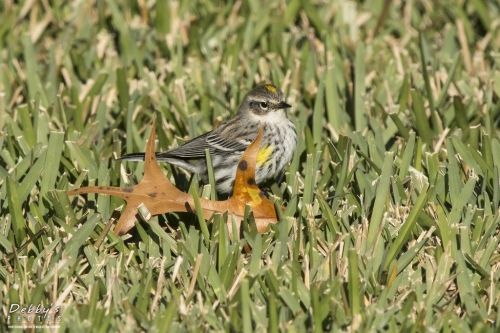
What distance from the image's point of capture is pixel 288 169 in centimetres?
486

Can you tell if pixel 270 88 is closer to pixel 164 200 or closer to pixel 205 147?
pixel 205 147

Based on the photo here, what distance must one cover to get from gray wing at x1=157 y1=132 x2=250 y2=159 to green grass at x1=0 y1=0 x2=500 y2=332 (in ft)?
0.52

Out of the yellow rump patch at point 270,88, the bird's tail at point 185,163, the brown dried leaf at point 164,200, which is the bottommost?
the bird's tail at point 185,163

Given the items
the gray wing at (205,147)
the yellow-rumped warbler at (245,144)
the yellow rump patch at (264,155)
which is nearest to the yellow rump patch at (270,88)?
the yellow-rumped warbler at (245,144)

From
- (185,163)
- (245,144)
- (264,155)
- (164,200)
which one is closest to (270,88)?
(245,144)

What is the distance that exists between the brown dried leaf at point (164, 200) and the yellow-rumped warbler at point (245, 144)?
449 mm

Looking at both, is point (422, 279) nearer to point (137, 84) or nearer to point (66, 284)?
point (66, 284)

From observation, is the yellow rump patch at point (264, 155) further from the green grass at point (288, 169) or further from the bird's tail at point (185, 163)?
the bird's tail at point (185, 163)

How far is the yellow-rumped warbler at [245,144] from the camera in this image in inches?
187

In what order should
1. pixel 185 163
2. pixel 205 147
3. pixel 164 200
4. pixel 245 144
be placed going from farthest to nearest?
pixel 245 144
pixel 205 147
pixel 185 163
pixel 164 200

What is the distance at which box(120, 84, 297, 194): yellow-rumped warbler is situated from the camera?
15.6ft

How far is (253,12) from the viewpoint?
23.1 ft

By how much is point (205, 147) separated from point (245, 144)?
291mm

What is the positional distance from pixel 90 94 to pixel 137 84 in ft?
1.37
